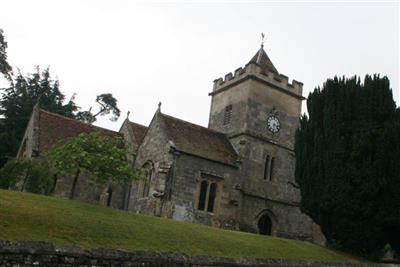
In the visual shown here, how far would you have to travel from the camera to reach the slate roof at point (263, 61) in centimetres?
3416

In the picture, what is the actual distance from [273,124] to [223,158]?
5.66 meters

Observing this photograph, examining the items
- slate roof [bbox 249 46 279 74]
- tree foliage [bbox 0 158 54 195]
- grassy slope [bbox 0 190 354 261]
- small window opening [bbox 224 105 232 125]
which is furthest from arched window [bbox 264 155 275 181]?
tree foliage [bbox 0 158 54 195]

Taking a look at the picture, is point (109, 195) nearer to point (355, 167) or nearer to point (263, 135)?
point (263, 135)

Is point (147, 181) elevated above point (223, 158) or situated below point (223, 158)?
below

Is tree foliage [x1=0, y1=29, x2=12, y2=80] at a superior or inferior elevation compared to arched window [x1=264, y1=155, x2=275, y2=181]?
superior

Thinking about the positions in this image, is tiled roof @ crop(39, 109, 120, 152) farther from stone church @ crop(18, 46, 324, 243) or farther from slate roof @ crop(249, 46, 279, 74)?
slate roof @ crop(249, 46, 279, 74)

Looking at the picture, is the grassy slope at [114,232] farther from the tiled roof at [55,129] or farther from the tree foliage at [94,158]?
the tiled roof at [55,129]

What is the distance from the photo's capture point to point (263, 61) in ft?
115

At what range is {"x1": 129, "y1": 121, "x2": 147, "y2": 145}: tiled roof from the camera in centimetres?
3231

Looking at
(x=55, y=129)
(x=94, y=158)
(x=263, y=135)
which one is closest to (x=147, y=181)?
(x=55, y=129)

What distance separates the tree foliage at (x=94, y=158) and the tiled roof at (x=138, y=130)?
9.62 meters

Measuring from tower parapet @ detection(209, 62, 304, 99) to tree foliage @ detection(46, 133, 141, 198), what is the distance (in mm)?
13575

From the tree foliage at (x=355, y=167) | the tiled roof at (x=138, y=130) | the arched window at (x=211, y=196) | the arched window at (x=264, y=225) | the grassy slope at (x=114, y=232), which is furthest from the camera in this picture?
the tiled roof at (x=138, y=130)

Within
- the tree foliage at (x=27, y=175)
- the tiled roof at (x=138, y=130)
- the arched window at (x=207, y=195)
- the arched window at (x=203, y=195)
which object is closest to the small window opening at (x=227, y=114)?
the tiled roof at (x=138, y=130)
